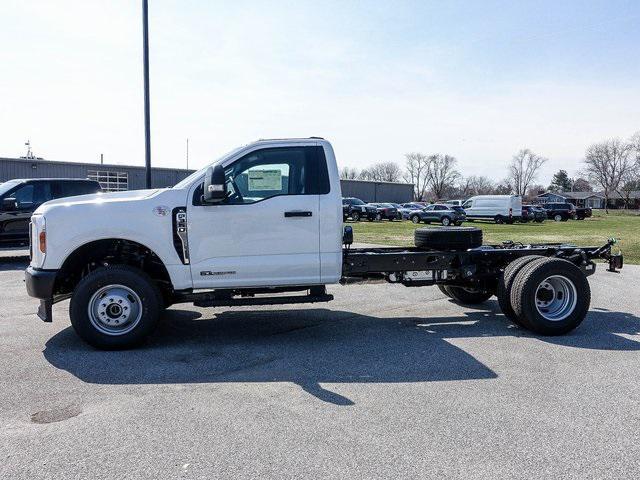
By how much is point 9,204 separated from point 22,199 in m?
0.42

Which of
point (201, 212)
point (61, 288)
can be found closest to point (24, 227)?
point (61, 288)

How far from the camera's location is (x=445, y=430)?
12.2 ft

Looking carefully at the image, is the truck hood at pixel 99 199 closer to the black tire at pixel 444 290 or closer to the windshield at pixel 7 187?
the black tire at pixel 444 290

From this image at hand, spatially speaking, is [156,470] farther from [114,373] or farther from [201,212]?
[201,212]

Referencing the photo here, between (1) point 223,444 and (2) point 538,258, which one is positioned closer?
(1) point 223,444

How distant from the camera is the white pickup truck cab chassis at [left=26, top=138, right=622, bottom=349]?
5656mm

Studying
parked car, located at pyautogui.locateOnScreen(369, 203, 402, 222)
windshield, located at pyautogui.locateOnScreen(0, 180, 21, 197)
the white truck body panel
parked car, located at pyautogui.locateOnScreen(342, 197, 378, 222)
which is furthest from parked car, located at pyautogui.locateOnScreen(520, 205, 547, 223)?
the white truck body panel

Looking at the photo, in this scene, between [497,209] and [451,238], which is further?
[497,209]

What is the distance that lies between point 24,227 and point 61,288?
324 inches

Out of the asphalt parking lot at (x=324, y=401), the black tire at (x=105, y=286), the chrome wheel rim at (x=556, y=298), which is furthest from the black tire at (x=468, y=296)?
Answer: the black tire at (x=105, y=286)

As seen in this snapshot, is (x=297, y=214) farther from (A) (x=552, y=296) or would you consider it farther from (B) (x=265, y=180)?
(A) (x=552, y=296)

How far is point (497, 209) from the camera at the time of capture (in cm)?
4241

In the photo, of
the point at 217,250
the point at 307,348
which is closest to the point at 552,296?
the point at 307,348

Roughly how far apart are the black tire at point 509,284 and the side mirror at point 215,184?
11.7 feet
